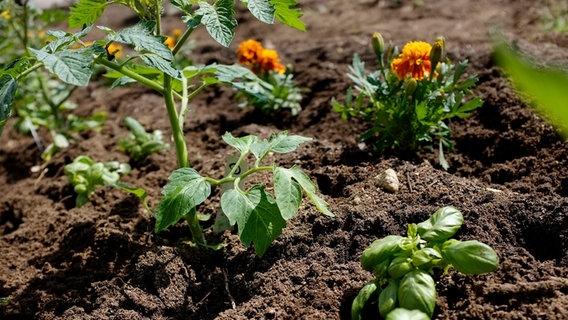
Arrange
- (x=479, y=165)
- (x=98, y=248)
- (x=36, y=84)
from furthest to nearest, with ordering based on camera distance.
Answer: (x=36, y=84)
(x=479, y=165)
(x=98, y=248)

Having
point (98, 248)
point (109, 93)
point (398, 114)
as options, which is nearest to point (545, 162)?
point (398, 114)

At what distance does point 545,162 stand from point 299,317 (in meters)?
1.11

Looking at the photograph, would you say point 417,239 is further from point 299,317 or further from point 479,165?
point 479,165

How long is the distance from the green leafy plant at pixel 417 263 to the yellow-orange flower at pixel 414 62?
694 mm

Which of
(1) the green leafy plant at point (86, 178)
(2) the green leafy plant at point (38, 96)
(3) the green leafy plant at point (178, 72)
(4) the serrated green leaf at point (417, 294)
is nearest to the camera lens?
(4) the serrated green leaf at point (417, 294)

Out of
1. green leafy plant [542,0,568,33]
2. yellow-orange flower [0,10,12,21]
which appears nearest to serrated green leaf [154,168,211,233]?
yellow-orange flower [0,10,12,21]

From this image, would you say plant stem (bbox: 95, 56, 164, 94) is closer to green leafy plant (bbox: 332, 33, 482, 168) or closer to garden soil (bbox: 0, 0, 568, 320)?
garden soil (bbox: 0, 0, 568, 320)

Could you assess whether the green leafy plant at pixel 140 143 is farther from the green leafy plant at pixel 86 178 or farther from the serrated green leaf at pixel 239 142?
the serrated green leaf at pixel 239 142

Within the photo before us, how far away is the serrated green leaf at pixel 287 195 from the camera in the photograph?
1.68m

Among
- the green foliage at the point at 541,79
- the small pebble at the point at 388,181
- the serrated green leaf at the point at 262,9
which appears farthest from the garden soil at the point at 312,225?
the green foliage at the point at 541,79

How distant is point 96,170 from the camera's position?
101 inches

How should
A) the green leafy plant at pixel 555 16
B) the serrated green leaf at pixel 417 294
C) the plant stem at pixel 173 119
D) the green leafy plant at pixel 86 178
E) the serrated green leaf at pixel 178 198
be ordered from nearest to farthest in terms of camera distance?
the serrated green leaf at pixel 417 294 → the serrated green leaf at pixel 178 198 → the plant stem at pixel 173 119 → the green leafy plant at pixel 86 178 → the green leafy plant at pixel 555 16

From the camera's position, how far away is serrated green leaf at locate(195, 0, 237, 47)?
1.68 meters

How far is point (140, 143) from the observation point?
290 centimetres
